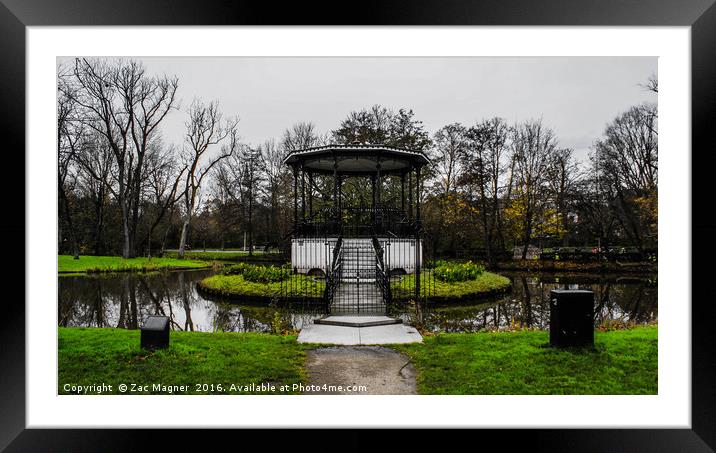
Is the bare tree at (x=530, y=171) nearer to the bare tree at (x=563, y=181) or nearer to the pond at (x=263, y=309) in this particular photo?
the bare tree at (x=563, y=181)

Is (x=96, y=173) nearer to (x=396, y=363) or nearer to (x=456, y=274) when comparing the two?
(x=456, y=274)

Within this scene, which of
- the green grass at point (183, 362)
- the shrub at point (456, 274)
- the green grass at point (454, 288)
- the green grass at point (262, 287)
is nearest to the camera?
the green grass at point (183, 362)

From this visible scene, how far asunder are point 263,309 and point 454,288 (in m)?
5.00

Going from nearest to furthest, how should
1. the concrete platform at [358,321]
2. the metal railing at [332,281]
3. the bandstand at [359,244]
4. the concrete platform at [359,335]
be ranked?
1. the concrete platform at [359,335]
2. the concrete platform at [358,321]
3. the metal railing at [332,281]
4. the bandstand at [359,244]

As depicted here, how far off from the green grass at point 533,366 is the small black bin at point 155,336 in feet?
10.0

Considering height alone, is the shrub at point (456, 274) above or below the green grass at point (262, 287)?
above

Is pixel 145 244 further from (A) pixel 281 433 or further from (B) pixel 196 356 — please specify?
(A) pixel 281 433

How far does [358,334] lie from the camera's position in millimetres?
6484

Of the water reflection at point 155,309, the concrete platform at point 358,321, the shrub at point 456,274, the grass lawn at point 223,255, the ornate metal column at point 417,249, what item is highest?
the ornate metal column at point 417,249

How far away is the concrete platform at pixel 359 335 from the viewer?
6102 mm

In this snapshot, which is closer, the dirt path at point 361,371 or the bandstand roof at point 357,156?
the dirt path at point 361,371
